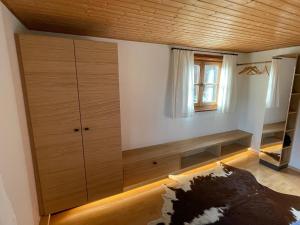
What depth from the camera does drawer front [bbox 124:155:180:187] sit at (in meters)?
2.40

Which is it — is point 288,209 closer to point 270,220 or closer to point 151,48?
point 270,220

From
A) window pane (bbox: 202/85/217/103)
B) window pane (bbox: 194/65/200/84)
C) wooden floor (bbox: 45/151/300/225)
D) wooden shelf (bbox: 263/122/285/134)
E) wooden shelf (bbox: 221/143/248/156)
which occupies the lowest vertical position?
wooden floor (bbox: 45/151/300/225)

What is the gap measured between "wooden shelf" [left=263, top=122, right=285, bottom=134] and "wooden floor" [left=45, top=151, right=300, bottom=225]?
0.72m

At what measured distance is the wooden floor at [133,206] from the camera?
6.56 feet

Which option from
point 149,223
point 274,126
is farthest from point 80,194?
point 274,126

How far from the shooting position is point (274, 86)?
3.05m

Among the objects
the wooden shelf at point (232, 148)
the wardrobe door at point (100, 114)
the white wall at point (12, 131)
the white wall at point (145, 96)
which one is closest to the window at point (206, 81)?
the white wall at point (145, 96)

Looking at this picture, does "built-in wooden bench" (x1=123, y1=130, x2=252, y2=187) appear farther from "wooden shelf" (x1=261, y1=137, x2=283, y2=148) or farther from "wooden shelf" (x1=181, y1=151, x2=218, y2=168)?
"wooden shelf" (x1=261, y1=137, x2=283, y2=148)

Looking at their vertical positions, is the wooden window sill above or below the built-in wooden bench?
above

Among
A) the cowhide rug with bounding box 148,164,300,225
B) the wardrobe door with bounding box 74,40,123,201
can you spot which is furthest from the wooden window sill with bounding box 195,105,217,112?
the wardrobe door with bounding box 74,40,123,201

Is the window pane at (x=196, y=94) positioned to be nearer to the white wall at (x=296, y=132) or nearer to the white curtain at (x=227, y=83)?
the white curtain at (x=227, y=83)

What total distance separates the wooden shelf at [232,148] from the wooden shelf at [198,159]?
0.26 metres

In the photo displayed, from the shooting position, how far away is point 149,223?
1.95 metres

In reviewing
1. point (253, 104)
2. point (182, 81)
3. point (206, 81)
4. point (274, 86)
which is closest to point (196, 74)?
point (206, 81)
